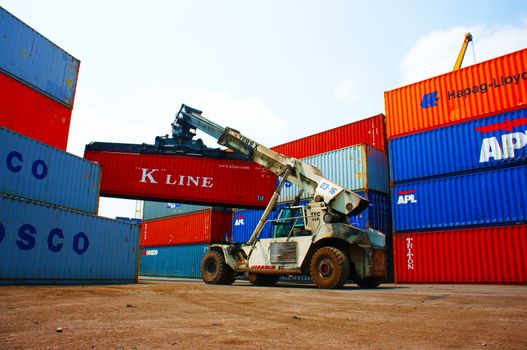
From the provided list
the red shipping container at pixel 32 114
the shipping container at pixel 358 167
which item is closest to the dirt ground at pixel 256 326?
the red shipping container at pixel 32 114

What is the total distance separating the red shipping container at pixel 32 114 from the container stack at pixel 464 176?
1490 centimetres

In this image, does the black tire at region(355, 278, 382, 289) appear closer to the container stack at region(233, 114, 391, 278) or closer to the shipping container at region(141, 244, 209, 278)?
the container stack at region(233, 114, 391, 278)

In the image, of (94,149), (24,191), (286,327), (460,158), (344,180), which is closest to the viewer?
(286,327)

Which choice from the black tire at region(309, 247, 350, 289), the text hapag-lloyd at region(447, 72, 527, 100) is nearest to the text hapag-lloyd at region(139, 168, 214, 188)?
the black tire at region(309, 247, 350, 289)

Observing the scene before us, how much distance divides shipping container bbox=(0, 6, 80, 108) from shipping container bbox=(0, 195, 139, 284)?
4907 mm

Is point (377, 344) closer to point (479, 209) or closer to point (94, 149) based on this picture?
point (479, 209)

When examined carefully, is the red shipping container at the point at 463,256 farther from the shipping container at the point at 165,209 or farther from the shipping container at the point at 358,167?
the shipping container at the point at 165,209

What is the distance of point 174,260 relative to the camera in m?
28.7

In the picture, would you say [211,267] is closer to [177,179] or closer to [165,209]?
[177,179]

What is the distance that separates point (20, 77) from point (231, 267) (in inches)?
408

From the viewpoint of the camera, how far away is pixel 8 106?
12797 mm

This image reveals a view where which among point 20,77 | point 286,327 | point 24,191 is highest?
point 20,77

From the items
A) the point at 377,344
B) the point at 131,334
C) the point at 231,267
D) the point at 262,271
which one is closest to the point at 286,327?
the point at 377,344

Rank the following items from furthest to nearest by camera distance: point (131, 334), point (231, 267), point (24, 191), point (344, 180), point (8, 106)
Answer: point (344, 180) < point (231, 267) < point (8, 106) < point (24, 191) < point (131, 334)
